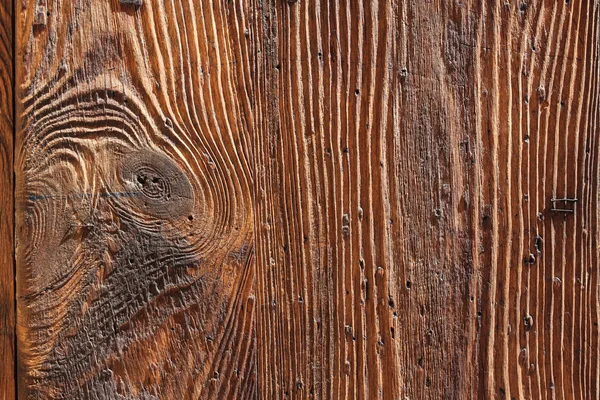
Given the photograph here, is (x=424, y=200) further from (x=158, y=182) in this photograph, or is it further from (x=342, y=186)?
(x=158, y=182)

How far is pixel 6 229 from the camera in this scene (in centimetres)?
92

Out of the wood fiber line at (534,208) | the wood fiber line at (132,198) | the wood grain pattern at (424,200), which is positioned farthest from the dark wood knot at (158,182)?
the wood fiber line at (534,208)

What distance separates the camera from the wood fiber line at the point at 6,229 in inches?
35.8

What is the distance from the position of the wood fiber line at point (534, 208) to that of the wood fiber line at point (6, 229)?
2.44 ft

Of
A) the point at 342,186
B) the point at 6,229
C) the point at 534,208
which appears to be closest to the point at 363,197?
the point at 342,186

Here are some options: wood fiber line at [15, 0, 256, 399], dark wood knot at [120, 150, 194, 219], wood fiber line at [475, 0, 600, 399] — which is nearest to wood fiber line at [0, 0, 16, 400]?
wood fiber line at [15, 0, 256, 399]

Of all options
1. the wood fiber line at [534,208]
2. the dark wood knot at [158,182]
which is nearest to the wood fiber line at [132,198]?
the dark wood knot at [158,182]

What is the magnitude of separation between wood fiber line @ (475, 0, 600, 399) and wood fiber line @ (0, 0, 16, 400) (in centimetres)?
74

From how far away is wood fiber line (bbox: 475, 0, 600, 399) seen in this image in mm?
923

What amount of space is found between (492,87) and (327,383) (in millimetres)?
543

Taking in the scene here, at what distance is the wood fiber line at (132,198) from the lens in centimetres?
90

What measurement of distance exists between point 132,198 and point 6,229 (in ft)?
0.69

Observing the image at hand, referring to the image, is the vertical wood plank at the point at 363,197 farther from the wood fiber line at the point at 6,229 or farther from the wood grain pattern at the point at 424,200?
the wood fiber line at the point at 6,229

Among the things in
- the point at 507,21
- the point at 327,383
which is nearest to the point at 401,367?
the point at 327,383
